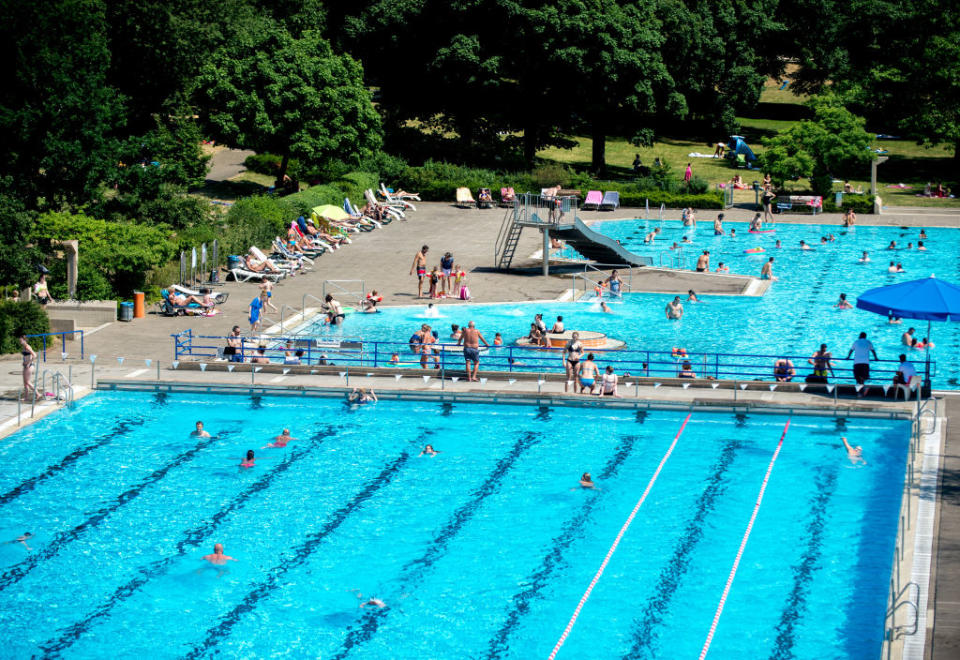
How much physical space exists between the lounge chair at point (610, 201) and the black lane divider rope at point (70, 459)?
3608cm

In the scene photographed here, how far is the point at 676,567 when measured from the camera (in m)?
22.5

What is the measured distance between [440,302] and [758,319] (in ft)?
33.2

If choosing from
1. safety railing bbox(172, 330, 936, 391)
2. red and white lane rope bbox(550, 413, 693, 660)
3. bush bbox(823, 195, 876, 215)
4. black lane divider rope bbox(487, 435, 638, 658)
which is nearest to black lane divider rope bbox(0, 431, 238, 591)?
safety railing bbox(172, 330, 936, 391)

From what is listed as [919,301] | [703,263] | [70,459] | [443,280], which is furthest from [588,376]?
[703,263]

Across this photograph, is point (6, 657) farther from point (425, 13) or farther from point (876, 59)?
point (876, 59)

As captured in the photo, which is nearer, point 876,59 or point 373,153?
point 373,153

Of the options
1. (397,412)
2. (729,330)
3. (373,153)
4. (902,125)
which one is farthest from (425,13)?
(397,412)

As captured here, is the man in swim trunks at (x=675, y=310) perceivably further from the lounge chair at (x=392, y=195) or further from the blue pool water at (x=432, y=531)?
the lounge chair at (x=392, y=195)

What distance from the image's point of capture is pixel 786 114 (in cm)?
9088

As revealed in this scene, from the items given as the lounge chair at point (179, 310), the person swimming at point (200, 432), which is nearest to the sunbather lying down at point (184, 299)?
the lounge chair at point (179, 310)

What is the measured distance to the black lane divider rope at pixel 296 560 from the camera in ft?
65.9

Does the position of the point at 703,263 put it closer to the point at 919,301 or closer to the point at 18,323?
the point at 919,301

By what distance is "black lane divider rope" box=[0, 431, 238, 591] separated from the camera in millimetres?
22328

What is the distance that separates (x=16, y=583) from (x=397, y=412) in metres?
11.1
